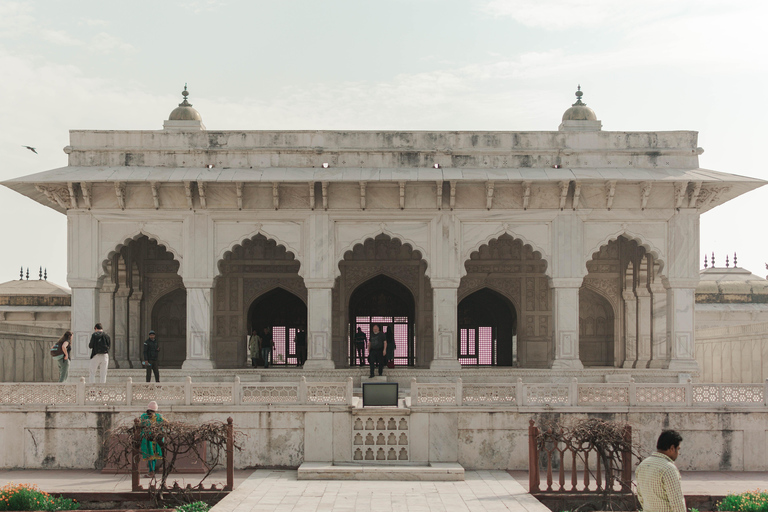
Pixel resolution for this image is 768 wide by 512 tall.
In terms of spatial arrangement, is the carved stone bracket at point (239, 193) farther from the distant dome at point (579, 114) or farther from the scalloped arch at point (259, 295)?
the distant dome at point (579, 114)

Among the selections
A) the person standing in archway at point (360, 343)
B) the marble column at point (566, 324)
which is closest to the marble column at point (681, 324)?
the marble column at point (566, 324)

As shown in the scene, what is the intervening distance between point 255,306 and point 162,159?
182 inches

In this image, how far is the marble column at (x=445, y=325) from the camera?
54.2 ft

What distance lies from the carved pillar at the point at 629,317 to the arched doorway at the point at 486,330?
2453 mm

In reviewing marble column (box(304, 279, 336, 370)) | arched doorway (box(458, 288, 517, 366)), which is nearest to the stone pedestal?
arched doorway (box(458, 288, 517, 366))

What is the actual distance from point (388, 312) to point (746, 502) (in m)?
11.9

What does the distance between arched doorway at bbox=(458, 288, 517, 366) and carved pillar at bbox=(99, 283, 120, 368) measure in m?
7.65

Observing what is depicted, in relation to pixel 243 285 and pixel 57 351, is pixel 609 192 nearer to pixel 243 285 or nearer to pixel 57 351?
pixel 243 285

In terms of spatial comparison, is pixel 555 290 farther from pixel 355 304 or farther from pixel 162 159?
pixel 162 159

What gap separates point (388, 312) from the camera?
2077cm

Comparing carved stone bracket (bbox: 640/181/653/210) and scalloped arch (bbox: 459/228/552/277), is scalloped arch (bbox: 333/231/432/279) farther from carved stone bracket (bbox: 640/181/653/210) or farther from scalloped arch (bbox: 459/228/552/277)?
carved stone bracket (bbox: 640/181/653/210)

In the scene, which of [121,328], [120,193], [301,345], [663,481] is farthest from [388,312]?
[663,481]

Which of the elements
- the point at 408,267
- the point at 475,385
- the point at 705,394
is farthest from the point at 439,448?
the point at 408,267

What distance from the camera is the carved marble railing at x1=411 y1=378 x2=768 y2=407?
1313cm
